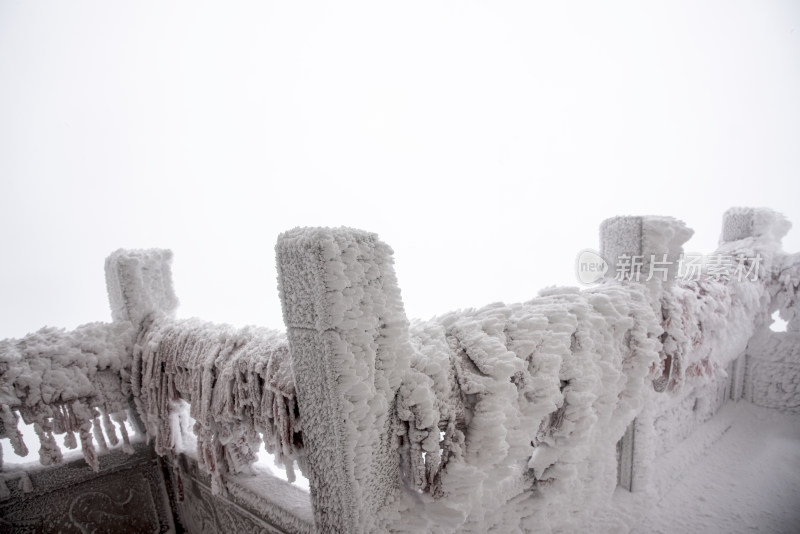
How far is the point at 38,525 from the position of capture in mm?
2109

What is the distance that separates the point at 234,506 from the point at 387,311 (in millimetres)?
1575

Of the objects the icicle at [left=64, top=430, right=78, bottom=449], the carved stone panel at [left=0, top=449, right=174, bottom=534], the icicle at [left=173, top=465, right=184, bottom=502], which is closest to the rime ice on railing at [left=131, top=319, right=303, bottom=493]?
the icicle at [left=64, top=430, right=78, bottom=449]

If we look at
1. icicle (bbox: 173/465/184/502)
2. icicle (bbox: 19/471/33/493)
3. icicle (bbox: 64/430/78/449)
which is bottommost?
icicle (bbox: 173/465/184/502)

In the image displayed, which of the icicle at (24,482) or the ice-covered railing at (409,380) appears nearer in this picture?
the ice-covered railing at (409,380)

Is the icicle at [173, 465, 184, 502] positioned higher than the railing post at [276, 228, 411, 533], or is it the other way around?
the railing post at [276, 228, 411, 533]

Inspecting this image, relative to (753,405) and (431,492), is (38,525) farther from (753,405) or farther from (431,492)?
(753,405)

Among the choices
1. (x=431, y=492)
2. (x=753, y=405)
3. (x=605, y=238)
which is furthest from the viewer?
(x=753, y=405)

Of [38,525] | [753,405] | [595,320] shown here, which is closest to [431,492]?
[595,320]

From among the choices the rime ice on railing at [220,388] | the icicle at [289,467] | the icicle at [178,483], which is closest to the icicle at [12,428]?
the rime ice on railing at [220,388]

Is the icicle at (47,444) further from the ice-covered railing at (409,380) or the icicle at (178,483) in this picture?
the icicle at (178,483)

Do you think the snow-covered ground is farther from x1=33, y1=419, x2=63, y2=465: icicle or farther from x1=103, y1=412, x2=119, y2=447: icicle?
x1=33, y1=419, x2=63, y2=465: icicle

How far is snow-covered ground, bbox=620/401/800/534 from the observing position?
2.19m

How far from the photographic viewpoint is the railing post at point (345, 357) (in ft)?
3.22

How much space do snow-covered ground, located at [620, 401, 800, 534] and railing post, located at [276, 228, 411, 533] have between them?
5.56 ft
